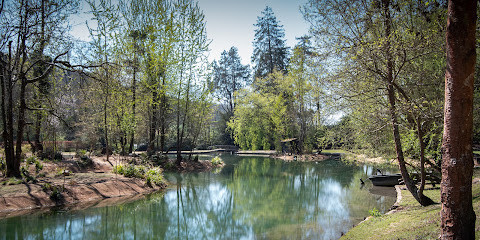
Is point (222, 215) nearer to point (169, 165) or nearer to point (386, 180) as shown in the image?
point (386, 180)

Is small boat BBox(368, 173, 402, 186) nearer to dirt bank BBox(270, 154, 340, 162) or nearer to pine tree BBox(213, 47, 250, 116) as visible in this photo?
dirt bank BBox(270, 154, 340, 162)

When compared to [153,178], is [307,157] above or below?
below

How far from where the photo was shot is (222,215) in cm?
1134

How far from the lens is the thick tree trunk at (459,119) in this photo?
4.02m

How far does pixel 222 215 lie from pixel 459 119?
8872 millimetres

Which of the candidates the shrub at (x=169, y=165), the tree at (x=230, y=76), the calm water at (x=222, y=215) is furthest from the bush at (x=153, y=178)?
the tree at (x=230, y=76)

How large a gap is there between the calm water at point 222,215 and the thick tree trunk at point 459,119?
4.15m

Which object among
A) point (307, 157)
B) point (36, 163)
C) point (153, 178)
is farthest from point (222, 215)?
point (307, 157)

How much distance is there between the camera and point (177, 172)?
21.4 m

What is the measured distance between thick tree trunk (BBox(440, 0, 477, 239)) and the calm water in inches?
163

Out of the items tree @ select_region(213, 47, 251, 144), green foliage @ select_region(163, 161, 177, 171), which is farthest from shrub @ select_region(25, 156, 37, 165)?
tree @ select_region(213, 47, 251, 144)

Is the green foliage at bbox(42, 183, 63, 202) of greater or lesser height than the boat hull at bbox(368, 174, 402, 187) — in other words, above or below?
above

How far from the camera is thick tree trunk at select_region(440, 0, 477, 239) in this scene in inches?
158

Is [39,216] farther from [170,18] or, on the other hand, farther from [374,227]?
[170,18]
